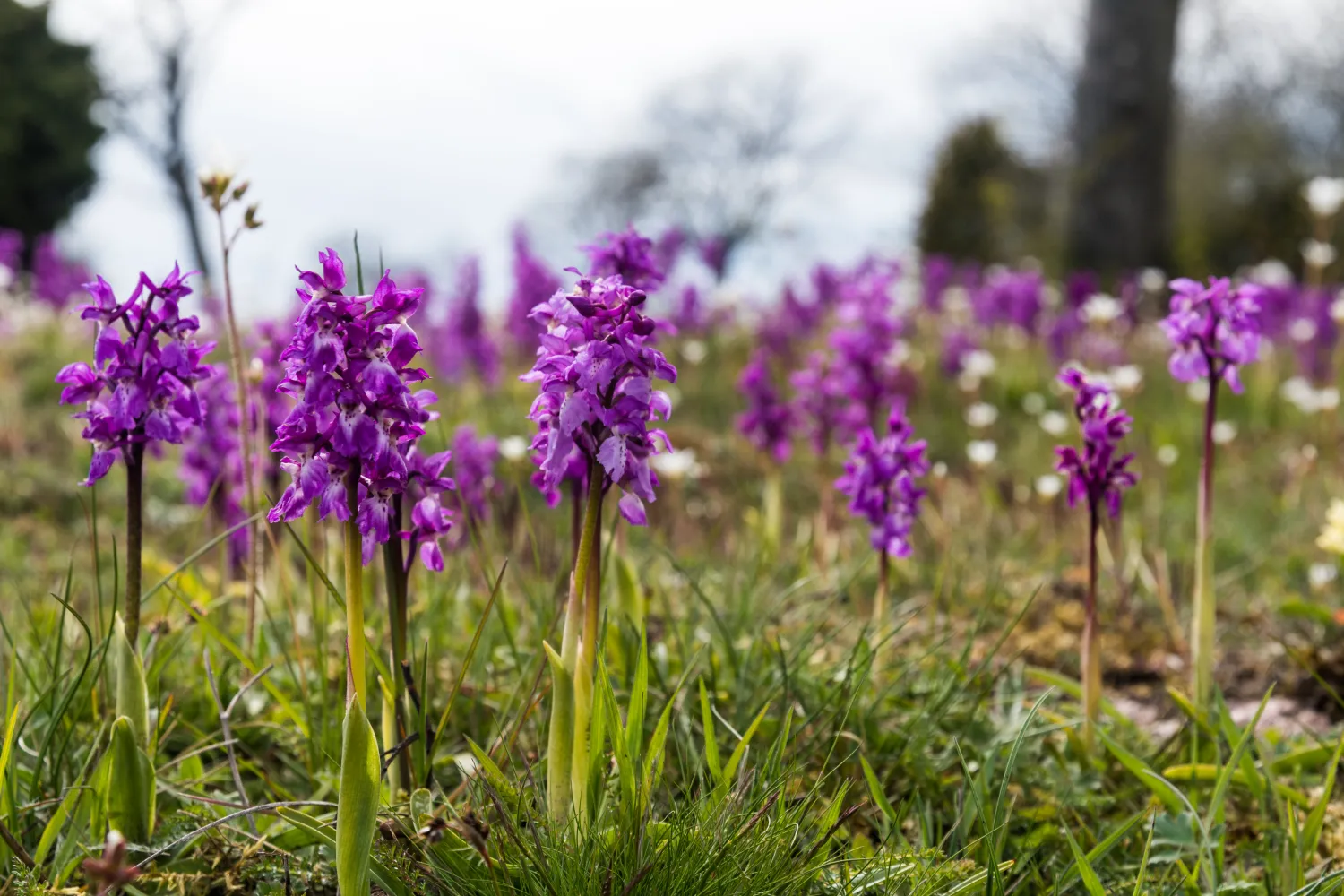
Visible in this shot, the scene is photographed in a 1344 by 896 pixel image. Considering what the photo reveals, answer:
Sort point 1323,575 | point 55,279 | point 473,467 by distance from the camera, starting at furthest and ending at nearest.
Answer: point 55,279 < point 1323,575 < point 473,467

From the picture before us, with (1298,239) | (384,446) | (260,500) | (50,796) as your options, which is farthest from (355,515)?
(1298,239)

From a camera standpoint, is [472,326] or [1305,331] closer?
[472,326]

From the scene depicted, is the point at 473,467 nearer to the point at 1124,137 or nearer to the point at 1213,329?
the point at 1213,329

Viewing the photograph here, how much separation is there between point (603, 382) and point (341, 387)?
39cm

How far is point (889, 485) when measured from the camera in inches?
112

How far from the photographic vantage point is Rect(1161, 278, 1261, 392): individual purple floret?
2617 mm

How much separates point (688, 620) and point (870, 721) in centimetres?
55

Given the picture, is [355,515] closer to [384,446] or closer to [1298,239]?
[384,446]

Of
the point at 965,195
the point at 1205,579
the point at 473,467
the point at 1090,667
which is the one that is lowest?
the point at 1090,667

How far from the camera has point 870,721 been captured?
8.37 ft

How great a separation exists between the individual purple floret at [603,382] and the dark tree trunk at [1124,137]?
44.7ft

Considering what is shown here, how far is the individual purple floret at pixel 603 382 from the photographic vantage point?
172 cm

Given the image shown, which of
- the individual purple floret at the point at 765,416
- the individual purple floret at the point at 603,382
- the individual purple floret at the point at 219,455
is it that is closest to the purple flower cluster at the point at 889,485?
the individual purple floret at the point at 603,382

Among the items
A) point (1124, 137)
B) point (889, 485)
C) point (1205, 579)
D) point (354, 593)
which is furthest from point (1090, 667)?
point (1124, 137)
